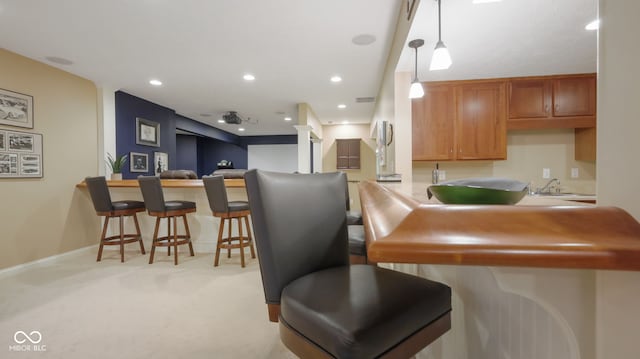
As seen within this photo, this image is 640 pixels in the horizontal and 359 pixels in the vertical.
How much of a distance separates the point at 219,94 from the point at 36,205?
2876 mm

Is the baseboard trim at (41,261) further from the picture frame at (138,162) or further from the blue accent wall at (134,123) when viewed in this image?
the picture frame at (138,162)

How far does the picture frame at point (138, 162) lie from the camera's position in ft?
15.6

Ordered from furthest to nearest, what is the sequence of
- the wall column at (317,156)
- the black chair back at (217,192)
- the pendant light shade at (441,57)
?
the wall column at (317,156) < the black chair back at (217,192) < the pendant light shade at (441,57)

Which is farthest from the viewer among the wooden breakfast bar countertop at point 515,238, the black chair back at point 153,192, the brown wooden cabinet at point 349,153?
the brown wooden cabinet at point 349,153

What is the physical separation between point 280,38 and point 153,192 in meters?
2.19

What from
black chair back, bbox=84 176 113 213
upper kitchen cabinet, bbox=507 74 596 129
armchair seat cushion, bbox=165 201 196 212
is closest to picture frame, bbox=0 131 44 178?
black chair back, bbox=84 176 113 213

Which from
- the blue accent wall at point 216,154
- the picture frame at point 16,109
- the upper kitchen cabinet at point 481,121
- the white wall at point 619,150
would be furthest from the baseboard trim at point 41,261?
the blue accent wall at point 216,154

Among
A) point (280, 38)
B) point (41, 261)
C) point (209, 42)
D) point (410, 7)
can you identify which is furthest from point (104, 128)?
point (410, 7)

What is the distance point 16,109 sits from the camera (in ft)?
10.2

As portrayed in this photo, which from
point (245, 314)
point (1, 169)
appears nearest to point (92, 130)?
point (1, 169)

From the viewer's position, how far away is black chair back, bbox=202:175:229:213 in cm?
296

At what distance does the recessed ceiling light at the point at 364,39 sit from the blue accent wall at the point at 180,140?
13.0ft

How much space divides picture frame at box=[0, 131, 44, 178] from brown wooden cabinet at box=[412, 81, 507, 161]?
4542 millimetres

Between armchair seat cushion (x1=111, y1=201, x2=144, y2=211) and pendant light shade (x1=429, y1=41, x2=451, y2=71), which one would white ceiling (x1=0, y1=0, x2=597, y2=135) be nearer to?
pendant light shade (x1=429, y1=41, x2=451, y2=71)
